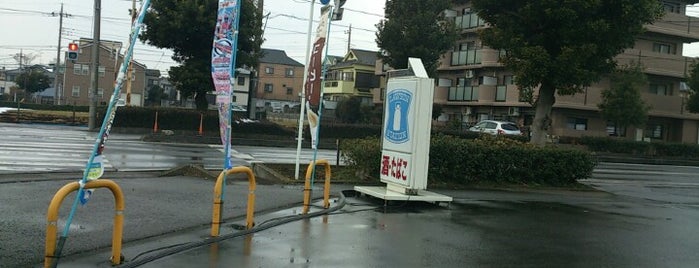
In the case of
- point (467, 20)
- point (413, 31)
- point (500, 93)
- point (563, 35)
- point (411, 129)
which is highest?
point (467, 20)

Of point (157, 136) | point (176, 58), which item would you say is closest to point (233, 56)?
point (157, 136)

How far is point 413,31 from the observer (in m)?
30.1

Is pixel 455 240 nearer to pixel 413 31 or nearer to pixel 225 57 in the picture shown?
pixel 225 57

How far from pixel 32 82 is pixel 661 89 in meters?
66.1

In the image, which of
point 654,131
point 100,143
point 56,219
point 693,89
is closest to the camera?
point 56,219

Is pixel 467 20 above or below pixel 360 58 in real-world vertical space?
above

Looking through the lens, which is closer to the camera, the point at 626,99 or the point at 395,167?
the point at 395,167

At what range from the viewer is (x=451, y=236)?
7281 millimetres

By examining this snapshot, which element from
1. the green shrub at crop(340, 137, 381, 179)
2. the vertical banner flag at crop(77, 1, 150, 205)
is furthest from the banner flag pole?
the green shrub at crop(340, 137, 381, 179)

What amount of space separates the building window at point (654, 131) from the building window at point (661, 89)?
7.47 ft

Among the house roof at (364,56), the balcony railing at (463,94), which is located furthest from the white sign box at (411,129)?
the house roof at (364,56)

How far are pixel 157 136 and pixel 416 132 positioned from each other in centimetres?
1774

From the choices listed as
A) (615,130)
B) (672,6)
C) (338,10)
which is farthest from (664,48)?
(338,10)

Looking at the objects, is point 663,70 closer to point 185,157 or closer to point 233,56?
point 185,157
